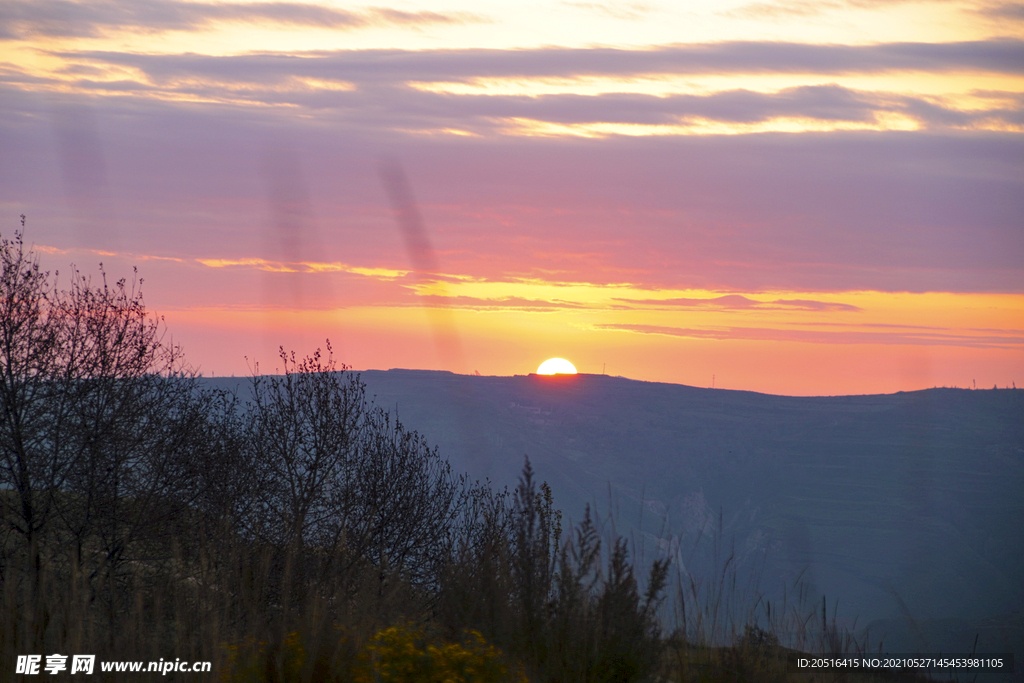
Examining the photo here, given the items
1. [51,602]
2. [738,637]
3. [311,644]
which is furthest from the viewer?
[51,602]

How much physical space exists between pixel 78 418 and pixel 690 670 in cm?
1759

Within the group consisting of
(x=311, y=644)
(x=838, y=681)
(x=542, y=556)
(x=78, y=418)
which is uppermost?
(x=78, y=418)

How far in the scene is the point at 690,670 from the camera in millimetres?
6953

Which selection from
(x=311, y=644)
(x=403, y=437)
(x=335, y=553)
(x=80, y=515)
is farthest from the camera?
(x=403, y=437)

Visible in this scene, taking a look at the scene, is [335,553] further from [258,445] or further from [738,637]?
[258,445]

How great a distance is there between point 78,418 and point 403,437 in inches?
733

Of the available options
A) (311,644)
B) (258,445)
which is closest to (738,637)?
→ (311,644)

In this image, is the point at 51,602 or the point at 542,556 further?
the point at 51,602

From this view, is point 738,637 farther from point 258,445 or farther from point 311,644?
point 258,445

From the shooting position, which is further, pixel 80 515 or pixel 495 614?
pixel 80 515

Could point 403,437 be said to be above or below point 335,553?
above

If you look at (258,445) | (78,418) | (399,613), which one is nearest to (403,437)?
(258,445)

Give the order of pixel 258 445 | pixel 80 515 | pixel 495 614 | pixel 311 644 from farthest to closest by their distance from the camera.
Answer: pixel 258 445, pixel 80 515, pixel 495 614, pixel 311 644

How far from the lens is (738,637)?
7289 millimetres
